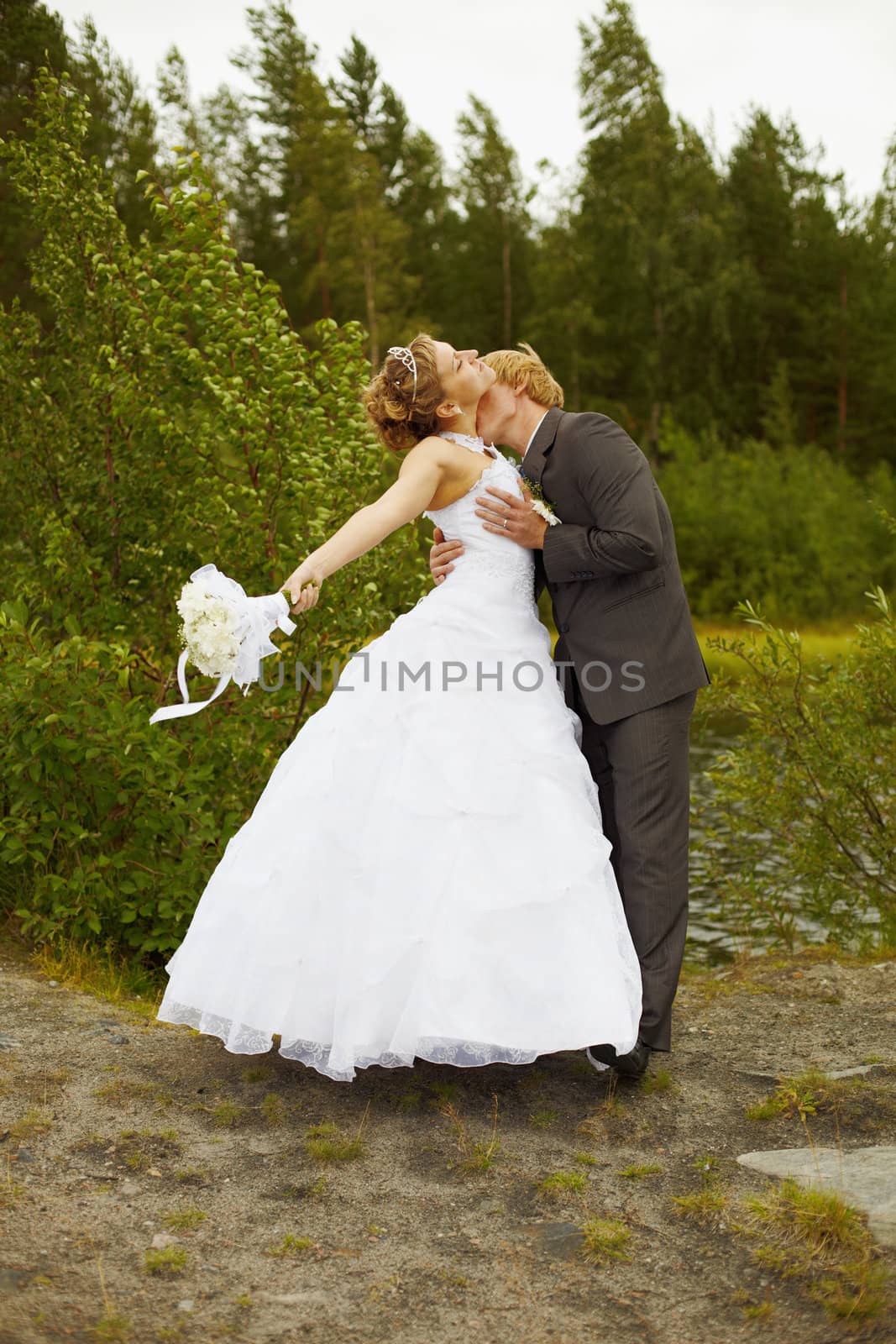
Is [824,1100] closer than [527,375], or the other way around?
[824,1100]

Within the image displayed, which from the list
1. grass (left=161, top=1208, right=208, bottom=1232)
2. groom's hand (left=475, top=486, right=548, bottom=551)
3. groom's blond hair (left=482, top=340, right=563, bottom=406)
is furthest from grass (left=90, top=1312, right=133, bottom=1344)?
groom's blond hair (left=482, top=340, right=563, bottom=406)

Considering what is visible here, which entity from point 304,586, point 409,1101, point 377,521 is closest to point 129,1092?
point 409,1101

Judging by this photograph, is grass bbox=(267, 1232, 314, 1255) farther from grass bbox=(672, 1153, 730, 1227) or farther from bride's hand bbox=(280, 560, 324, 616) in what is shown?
bride's hand bbox=(280, 560, 324, 616)

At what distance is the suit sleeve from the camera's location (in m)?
4.14

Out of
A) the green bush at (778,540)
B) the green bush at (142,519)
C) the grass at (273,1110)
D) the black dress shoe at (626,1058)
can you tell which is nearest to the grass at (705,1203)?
the black dress shoe at (626,1058)

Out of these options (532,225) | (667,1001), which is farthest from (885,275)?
(667,1001)

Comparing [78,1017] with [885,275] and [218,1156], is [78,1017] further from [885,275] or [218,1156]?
[885,275]

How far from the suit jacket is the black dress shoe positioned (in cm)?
109

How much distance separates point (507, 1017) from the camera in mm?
3680

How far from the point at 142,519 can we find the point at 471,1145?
14.2 ft

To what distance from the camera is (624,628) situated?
4.30m

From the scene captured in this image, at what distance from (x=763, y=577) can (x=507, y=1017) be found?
79.3ft

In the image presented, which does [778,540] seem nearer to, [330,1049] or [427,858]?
[427,858]

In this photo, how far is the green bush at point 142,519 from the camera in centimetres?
585
